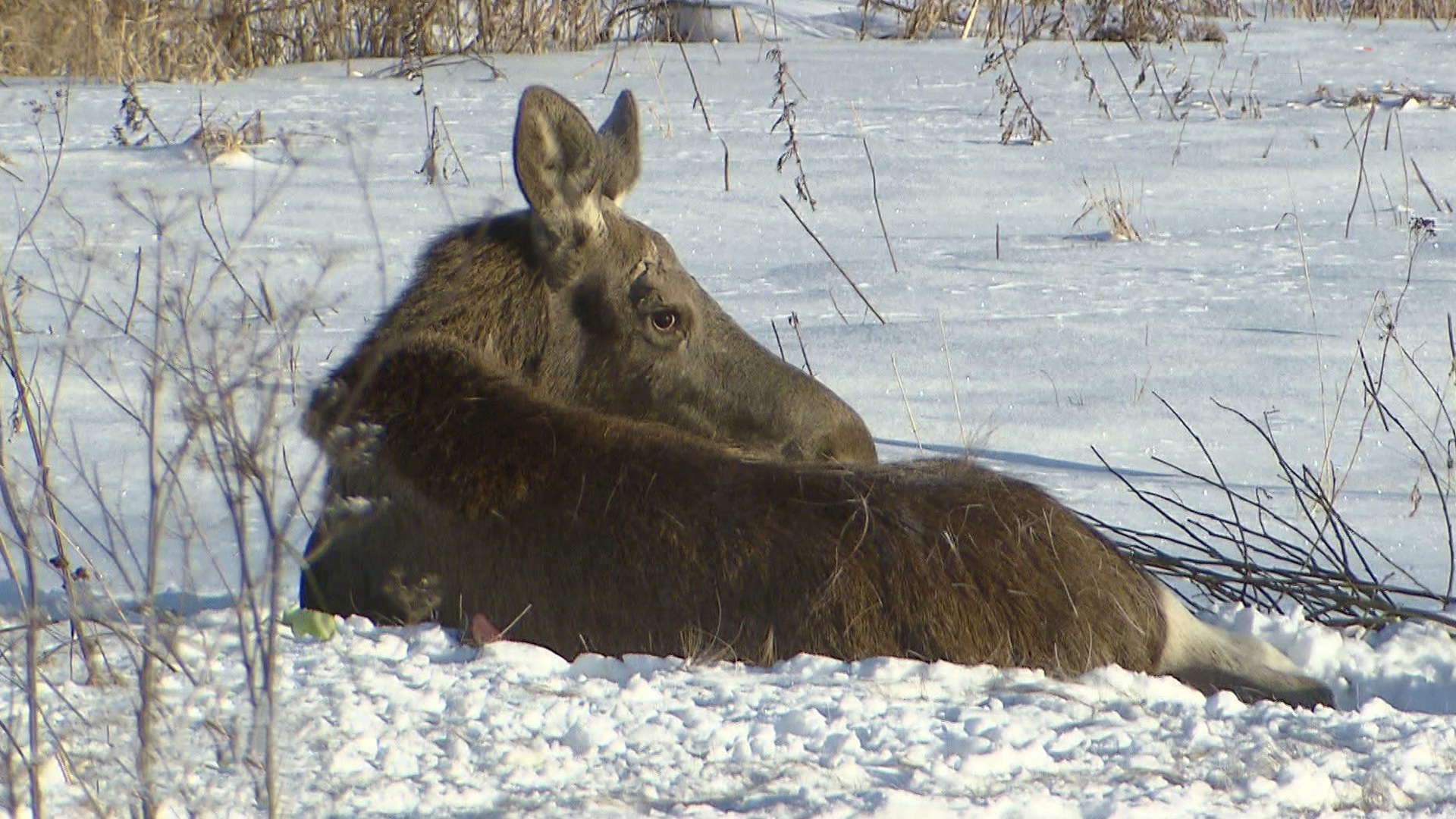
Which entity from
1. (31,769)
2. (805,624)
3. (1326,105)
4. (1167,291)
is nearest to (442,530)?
(805,624)

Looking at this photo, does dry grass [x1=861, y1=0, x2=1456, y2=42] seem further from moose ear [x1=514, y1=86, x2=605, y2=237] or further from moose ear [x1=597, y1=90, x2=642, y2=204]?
moose ear [x1=514, y1=86, x2=605, y2=237]

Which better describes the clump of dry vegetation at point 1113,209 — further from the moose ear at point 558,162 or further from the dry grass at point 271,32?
the dry grass at point 271,32

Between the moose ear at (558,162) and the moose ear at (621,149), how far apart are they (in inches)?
10.9

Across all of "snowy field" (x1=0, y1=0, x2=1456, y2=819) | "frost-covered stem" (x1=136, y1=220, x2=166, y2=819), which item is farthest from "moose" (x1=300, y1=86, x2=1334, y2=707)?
"frost-covered stem" (x1=136, y1=220, x2=166, y2=819)

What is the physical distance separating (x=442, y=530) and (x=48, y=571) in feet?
6.36

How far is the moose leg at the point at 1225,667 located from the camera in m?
3.81

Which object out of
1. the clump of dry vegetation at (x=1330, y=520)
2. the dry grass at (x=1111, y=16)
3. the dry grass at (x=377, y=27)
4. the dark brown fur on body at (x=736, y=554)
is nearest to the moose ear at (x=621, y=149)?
the dark brown fur on body at (x=736, y=554)

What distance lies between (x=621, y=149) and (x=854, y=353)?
89.8 inches

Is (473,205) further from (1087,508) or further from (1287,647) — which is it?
(1287,647)

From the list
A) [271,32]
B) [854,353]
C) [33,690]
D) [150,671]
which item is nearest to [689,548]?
[150,671]

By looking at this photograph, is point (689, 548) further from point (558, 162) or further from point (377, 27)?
point (377, 27)

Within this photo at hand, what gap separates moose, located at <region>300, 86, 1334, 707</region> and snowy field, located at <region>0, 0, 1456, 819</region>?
165 millimetres

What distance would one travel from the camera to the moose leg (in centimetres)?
381

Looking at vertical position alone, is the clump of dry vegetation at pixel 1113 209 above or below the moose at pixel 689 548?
above
